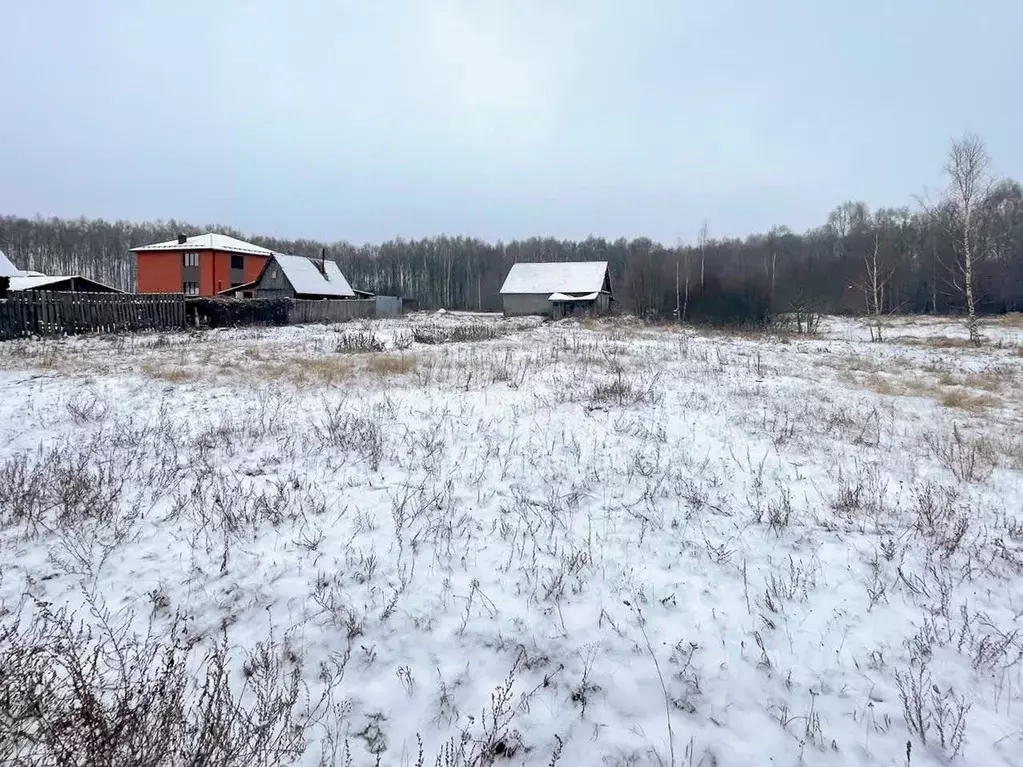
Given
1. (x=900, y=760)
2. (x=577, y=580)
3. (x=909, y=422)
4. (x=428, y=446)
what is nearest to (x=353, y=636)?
(x=577, y=580)

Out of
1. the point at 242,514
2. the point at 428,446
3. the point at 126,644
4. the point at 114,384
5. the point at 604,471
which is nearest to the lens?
the point at 126,644

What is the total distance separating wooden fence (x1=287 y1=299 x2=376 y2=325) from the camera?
94.3 ft

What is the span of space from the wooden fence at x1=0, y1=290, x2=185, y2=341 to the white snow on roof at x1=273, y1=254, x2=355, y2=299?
18.2 m

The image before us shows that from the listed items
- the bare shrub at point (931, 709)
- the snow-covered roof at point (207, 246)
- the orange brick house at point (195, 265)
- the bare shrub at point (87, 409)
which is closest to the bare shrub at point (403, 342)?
the bare shrub at point (87, 409)

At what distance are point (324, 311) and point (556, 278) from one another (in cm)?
2937

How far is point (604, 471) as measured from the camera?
5473 mm

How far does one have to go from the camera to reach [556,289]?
5409cm

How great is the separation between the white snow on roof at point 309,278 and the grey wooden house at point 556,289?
16.6 meters

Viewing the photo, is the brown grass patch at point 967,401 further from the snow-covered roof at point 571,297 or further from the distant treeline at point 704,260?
the snow-covered roof at point 571,297

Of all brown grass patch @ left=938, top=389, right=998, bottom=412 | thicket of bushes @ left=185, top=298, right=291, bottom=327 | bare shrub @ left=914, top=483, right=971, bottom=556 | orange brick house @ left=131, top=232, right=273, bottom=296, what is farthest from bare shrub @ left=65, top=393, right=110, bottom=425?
orange brick house @ left=131, top=232, right=273, bottom=296

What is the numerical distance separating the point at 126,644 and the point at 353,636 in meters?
1.20

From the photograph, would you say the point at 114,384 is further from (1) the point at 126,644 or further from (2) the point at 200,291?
(2) the point at 200,291

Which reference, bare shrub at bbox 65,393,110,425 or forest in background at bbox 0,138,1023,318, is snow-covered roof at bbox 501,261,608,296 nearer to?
forest in background at bbox 0,138,1023,318

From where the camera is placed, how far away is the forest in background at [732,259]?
3062cm
